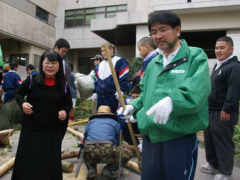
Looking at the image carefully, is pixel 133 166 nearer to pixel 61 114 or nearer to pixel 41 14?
pixel 61 114

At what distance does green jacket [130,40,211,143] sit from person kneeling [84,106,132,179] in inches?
51.0

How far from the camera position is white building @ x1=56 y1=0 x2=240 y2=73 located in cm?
1173

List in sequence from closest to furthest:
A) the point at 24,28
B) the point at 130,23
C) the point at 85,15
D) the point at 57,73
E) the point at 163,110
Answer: the point at 163,110 < the point at 57,73 < the point at 130,23 < the point at 24,28 < the point at 85,15

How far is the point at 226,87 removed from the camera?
3275mm

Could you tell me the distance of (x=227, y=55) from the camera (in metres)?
3.38


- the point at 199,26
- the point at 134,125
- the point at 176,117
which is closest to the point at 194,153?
the point at 176,117

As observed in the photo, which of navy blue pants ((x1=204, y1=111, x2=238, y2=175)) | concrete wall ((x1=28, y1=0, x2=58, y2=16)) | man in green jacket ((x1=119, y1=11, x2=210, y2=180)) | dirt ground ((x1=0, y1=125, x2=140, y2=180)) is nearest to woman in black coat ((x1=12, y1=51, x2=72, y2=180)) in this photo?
dirt ground ((x1=0, y1=125, x2=140, y2=180))

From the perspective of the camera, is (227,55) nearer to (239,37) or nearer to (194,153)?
(194,153)

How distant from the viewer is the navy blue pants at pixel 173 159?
1794 mm

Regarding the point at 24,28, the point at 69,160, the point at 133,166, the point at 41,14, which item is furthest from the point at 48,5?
the point at 133,166

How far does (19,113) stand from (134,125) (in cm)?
412

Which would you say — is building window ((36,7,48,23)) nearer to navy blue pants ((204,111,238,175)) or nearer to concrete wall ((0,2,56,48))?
concrete wall ((0,2,56,48))

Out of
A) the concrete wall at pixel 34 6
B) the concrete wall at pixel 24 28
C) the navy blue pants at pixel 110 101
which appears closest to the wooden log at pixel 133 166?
the navy blue pants at pixel 110 101

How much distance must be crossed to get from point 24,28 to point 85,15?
5718 mm
